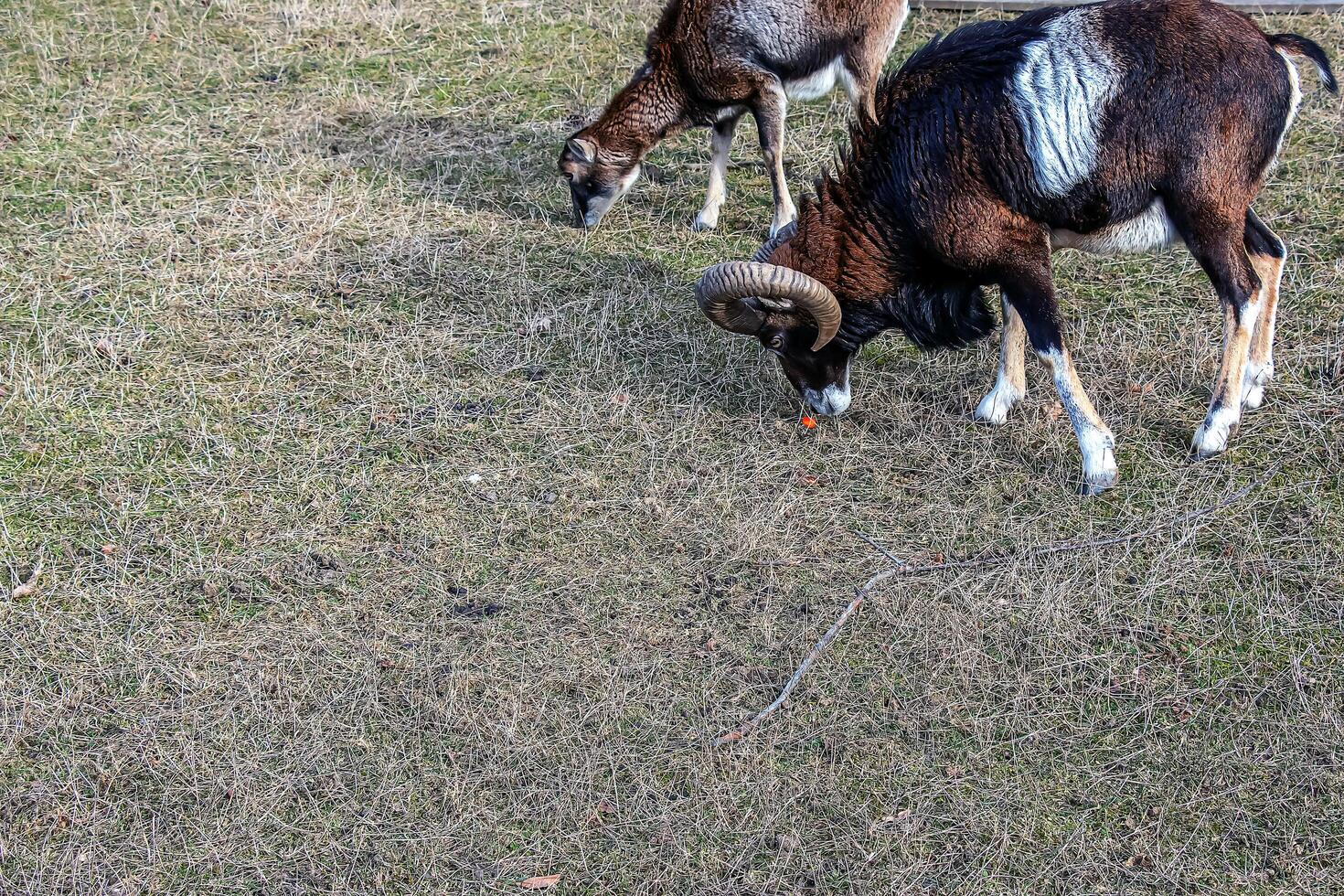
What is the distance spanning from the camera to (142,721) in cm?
512

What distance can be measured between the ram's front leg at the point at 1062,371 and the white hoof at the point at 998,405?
1.37ft

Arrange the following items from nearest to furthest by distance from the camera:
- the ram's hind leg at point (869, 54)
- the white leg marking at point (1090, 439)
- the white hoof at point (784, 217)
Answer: the white leg marking at point (1090, 439), the ram's hind leg at point (869, 54), the white hoof at point (784, 217)

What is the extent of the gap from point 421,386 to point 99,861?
2.96 meters

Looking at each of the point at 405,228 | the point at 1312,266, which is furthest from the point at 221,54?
the point at 1312,266

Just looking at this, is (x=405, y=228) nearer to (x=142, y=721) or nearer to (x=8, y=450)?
(x=8, y=450)

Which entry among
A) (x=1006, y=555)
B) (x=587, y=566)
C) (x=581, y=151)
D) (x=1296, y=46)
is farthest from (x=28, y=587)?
(x=1296, y=46)

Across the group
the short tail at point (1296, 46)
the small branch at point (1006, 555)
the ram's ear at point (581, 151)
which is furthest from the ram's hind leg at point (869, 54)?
the small branch at point (1006, 555)

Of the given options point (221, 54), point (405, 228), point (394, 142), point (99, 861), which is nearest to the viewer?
point (99, 861)

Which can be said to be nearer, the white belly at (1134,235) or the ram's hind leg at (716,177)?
the white belly at (1134,235)

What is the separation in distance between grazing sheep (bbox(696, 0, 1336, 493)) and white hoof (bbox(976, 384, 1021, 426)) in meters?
0.39

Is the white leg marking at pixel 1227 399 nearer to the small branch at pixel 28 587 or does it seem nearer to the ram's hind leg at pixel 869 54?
the ram's hind leg at pixel 869 54

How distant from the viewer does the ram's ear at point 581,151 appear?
24.8 feet

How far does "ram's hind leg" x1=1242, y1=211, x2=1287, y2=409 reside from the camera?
599 centimetres

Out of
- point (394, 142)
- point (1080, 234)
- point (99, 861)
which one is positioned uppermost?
point (1080, 234)
